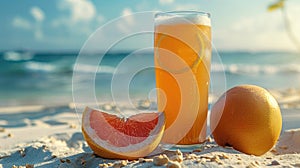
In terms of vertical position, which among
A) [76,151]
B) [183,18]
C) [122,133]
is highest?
[183,18]

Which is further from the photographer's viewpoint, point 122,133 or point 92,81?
point 92,81

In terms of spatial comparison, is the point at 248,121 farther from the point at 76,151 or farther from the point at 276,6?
the point at 276,6

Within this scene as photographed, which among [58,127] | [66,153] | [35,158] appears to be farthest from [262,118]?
[58,127]

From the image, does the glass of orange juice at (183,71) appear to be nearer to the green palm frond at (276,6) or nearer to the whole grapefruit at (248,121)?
the whole grapefruit at (248,121)

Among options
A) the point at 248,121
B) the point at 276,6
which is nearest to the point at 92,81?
the point at 276,6

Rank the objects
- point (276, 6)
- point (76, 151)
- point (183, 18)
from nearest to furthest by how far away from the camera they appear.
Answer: point (183, 18) < point (76, 151) < point (276, 6)

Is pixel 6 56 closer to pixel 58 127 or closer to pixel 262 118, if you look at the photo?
pixel 58 127

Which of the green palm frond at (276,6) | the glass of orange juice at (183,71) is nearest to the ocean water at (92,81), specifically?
the green palm frond at (276,6)

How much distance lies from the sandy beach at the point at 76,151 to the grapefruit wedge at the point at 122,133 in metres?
0.08

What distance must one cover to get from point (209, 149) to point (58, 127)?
7.00 ft

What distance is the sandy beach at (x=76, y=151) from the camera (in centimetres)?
213

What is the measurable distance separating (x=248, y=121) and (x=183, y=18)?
2.56 ft

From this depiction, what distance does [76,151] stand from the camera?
9.40 feet

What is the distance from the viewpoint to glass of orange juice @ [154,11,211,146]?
255 cm
